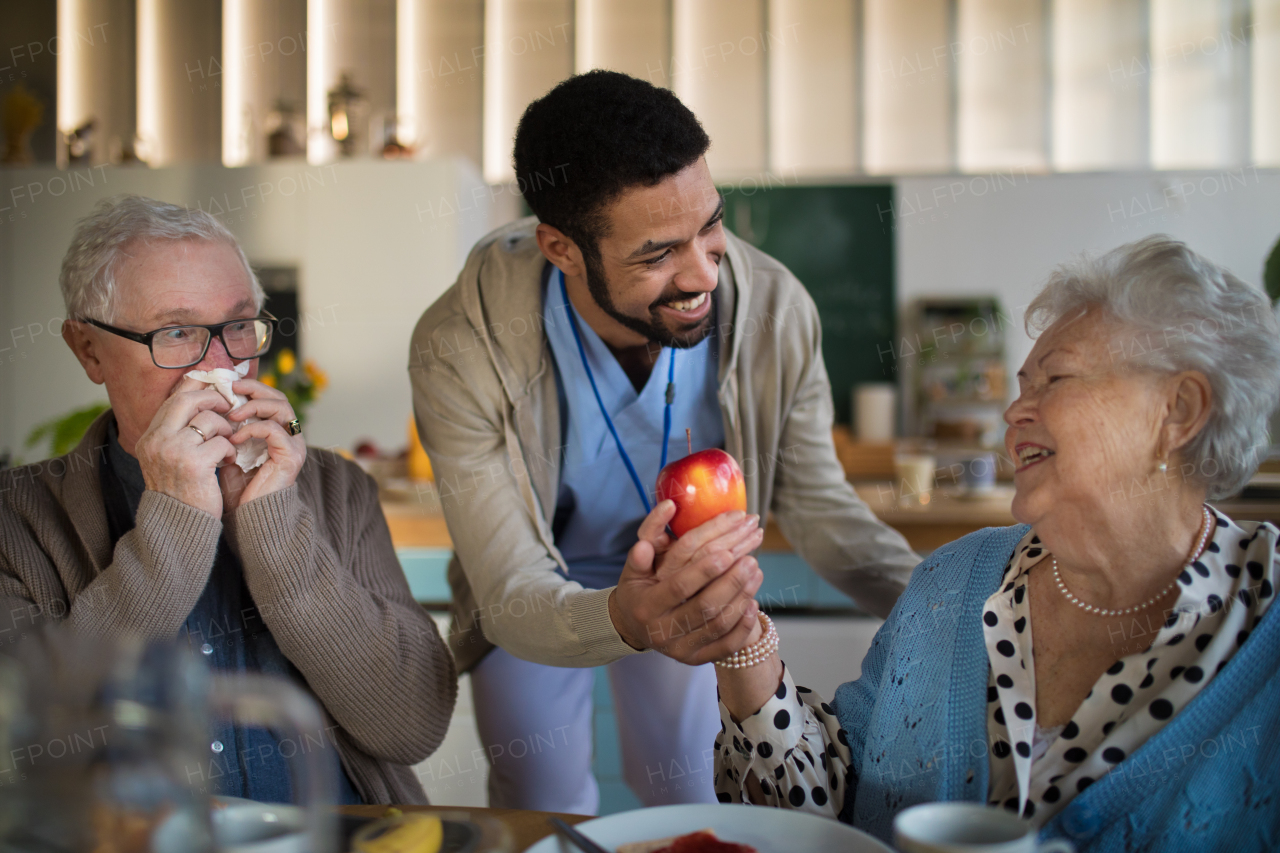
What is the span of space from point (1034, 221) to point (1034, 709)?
611 centimetres

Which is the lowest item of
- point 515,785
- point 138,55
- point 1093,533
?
point 515,785

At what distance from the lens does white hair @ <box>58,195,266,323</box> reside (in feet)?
4.66

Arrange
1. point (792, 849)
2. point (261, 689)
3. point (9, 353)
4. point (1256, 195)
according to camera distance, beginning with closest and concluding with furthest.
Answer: point (261, 689) < point (792, 849) < point (9, 353) < point (1256, 195)

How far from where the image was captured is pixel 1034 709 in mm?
1105

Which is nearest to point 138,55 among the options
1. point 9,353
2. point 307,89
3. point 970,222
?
point 307,89

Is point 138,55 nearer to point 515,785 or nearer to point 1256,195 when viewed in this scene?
point 515,785

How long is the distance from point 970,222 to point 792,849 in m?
6.30

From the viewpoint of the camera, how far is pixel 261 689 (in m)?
0.62

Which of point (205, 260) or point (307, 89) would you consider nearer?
point (205, 260)

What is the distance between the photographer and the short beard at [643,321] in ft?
5.21

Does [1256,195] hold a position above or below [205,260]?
above

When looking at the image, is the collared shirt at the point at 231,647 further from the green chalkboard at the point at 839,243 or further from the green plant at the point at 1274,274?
the green chalkboard at the point at 839,243

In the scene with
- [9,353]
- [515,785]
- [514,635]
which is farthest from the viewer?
[9,353]

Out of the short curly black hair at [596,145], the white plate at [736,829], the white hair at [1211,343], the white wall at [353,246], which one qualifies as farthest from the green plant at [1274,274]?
the white wall at [353,246]
